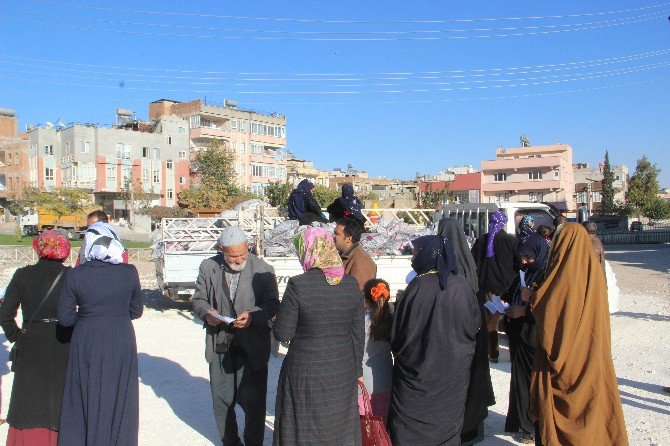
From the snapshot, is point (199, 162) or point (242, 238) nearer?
point (242, 238)

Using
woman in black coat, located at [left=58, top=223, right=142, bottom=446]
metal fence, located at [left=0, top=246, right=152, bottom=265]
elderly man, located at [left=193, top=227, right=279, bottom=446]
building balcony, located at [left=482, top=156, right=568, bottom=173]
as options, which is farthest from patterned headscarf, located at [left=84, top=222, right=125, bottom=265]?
building balcony, located at [left=482, top=156, right=568, bottom=173]

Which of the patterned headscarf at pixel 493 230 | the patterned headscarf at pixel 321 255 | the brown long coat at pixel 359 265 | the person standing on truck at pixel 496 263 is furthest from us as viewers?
the patterned headscarf at pixel 493 230

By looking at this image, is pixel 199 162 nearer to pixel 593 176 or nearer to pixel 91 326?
pixel 91 326

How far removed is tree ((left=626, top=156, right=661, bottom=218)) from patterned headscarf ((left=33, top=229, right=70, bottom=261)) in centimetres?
6134

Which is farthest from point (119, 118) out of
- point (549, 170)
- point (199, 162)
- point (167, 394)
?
point (167, 394)

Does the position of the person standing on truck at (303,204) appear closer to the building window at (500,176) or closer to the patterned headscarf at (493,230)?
the patterned headscarf at (493,230)

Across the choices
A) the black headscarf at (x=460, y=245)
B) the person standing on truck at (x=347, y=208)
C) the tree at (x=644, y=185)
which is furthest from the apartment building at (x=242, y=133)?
the black headscarf at (x=460, y=245)

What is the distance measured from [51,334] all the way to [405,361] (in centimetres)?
244

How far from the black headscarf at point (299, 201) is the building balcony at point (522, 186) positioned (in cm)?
6388

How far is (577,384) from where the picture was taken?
3889 mm

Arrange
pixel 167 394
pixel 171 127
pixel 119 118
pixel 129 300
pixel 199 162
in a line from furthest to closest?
pixel 119 118, pixel 171 127, pixel 199 162, pixel 167 394, pixel 129 300

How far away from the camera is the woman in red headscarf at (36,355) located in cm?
402

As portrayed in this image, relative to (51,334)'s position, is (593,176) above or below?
above

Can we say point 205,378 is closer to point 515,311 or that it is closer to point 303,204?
point 303,204
